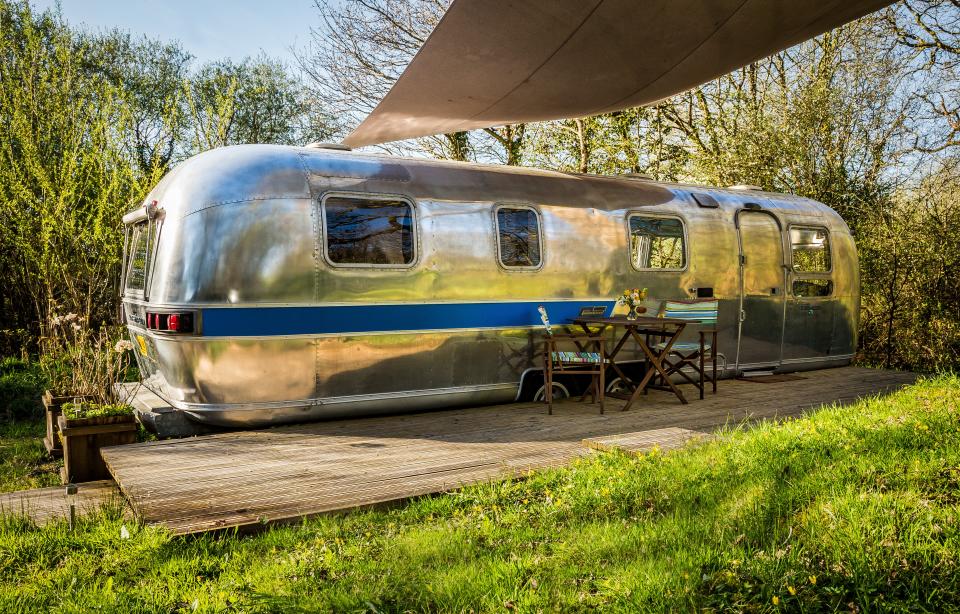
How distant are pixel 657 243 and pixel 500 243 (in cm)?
201

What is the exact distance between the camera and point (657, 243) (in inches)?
297

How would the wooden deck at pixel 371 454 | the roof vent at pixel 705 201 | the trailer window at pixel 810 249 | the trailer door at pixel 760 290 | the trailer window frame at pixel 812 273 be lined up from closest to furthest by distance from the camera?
the wooden deck at pixel 371 454
the roof vent at pixel 705 201
the trailer door at pixel 760 290
the trailer window frame at pixel 812 273
the trailer window at pixel 810 249

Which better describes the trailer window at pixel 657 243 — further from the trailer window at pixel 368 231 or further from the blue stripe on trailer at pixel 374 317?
the trailer window at pixel 368 231

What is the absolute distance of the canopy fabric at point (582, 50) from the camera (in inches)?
→ 178

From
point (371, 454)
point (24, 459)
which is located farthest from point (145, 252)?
point (371, 454)

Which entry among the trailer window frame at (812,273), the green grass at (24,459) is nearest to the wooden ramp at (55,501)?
the green grass at (24,459)

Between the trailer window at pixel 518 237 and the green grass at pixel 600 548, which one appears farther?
the trailer window at pixel 518 237

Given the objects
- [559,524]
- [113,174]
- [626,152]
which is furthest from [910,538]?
[626,152]

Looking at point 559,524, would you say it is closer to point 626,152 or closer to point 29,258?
point 29,258

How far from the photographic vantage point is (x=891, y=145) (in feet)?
36.8

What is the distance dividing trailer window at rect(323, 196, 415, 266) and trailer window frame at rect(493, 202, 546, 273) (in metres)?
0.86

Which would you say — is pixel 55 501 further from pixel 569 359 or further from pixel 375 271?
pixel 569 359

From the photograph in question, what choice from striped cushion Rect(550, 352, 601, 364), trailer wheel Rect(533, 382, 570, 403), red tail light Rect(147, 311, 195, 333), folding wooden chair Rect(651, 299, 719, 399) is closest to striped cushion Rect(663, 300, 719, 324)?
folding wooden chair Rect(651, 299, 719, 399)

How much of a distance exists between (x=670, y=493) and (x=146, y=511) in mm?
2601
